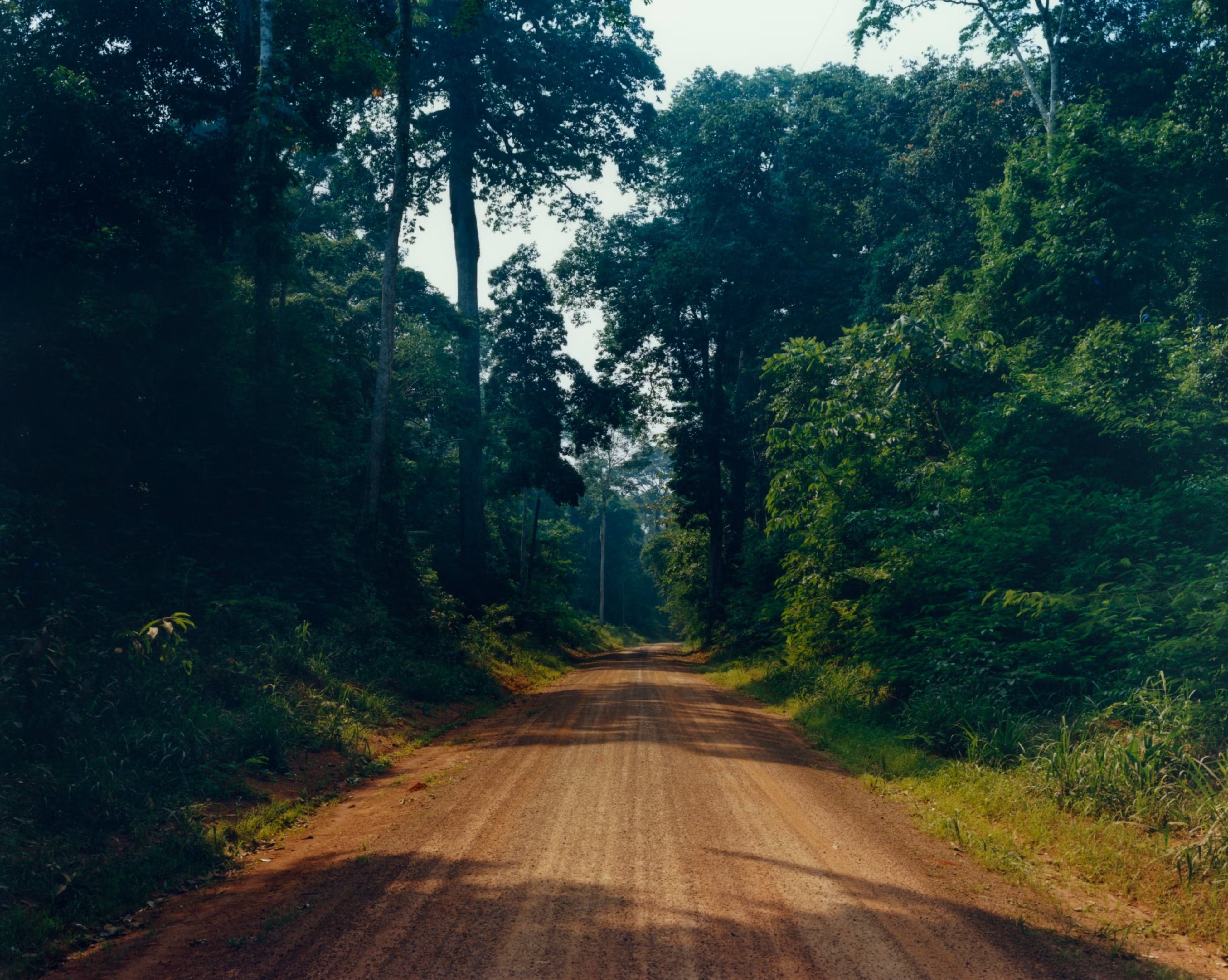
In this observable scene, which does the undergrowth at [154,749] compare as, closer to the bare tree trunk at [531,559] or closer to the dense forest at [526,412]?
the dense forest at [526,412]

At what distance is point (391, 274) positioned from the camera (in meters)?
17.1

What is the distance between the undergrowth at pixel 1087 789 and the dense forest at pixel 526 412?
0.05 m

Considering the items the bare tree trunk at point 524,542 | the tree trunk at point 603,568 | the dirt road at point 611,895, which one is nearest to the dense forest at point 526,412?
the dirt road at point 611,895

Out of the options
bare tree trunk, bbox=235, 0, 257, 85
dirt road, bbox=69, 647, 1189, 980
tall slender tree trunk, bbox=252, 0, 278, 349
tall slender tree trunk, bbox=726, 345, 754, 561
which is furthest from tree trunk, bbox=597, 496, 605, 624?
dirt road, bbox=69, 647, 1189, 980

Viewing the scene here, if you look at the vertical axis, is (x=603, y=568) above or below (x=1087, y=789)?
above

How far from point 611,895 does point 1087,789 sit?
13.7 ft

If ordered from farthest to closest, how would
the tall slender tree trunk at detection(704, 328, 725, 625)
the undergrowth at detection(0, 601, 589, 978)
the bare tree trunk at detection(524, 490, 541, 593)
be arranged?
1. the bare tree trunk at detection(524, 490, 541, 593)
2. the tall slender tree trunk at detection(704, 328, 725, 625)
3. the undergrowth at detection(0, 601, 589, 978)

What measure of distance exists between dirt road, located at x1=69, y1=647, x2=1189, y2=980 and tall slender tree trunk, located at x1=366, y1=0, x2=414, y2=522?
963 centimetres

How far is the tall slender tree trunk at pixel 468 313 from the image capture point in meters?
23.5

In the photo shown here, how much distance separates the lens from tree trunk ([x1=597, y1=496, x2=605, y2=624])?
5697 centimetres

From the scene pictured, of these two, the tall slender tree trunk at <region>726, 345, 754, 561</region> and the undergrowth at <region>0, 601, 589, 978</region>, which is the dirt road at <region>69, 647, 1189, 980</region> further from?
the tall slender tree trunk at <region>726, 345, 754, 561</region>

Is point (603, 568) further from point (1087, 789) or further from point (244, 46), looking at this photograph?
point (1087, 789)

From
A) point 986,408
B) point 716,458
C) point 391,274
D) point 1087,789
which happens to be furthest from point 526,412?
point 1087,789

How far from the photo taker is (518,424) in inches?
1101
